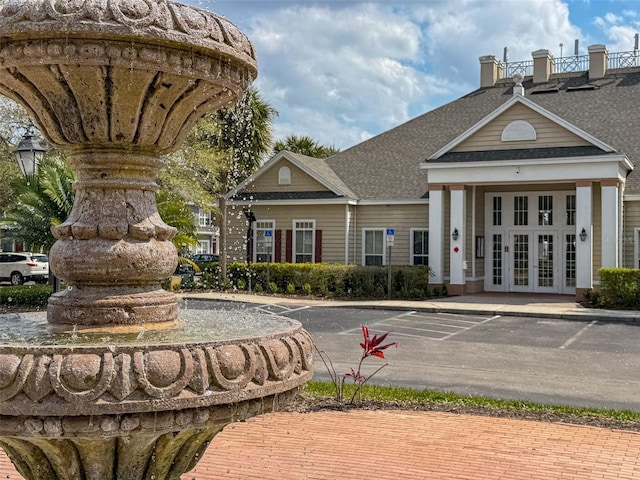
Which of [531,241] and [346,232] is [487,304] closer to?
[531,241]

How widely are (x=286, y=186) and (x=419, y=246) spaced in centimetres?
601

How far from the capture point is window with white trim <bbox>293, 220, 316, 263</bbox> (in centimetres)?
2845

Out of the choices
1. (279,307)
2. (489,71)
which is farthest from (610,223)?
(489,71)

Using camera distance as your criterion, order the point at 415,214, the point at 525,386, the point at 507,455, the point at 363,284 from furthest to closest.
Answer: the point at 415,214 → the point at 363,284 → the point at 525,386 → the point at 507,455

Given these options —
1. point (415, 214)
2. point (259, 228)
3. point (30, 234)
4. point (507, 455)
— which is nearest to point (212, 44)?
point (507, 455)

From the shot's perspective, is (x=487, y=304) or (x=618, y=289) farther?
(x=487, y=304)

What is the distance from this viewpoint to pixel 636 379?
35.5 feet

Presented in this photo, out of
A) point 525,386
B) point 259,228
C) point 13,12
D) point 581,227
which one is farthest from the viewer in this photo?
point 259,228

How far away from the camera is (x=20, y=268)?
36.1 meters

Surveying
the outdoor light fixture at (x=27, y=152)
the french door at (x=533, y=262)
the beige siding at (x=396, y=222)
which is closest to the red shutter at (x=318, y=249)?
the beige siding at (x=396, y=222)

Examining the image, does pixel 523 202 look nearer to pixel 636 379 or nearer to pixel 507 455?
pixel 636 379

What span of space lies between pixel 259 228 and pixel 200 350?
26.5 m

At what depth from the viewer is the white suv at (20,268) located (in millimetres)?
36031

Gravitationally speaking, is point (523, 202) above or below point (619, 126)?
below
